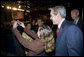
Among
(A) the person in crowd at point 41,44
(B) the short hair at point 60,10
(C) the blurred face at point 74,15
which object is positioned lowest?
(A) the person in crowd at point 41,44

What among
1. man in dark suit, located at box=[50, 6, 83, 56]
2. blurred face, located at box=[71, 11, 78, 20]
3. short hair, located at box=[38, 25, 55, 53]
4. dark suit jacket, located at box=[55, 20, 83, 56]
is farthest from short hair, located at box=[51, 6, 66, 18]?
blurred face, located at box=[71, 11, 78, 20]

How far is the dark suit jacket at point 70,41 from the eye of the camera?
1775 mm

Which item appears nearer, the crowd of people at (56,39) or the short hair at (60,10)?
the crowd of people at (56,39)

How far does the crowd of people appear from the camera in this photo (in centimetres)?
179

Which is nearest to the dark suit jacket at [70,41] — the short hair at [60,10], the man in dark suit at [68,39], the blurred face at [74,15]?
the man in dark suit at [68,39]

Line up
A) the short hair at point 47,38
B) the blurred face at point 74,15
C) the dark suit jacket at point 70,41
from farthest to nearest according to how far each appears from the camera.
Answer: the blurred face at point 74,15
the short hair at point 47,38
the dark suit jacket at point 70,41

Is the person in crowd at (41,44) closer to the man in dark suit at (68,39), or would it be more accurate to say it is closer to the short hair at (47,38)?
the short hair at (47,38)

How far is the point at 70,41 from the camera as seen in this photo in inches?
70.3

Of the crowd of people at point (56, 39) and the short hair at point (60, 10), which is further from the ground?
the short hair at point (60, 10)

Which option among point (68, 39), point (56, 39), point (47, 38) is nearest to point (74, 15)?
point (47, 38)

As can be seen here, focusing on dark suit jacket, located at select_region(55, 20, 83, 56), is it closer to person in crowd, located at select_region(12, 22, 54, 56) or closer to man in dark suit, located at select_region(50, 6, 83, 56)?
Result: man in dark suit, located at select_region(50, 6, 83, 56)

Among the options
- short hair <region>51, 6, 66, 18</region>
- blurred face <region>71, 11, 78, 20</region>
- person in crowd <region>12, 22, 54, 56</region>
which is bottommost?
person in crowd <region>12, 22, 54, 56</region>

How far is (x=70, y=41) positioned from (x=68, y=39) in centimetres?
4

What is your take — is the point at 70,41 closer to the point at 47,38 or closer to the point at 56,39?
the point at 56,39
